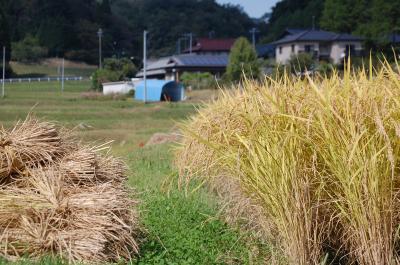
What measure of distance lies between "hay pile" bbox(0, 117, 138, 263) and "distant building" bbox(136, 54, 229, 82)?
155ft

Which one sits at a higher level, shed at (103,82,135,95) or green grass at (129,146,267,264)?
shed at (103,82,135,95)

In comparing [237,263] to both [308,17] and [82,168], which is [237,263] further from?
[308,17]

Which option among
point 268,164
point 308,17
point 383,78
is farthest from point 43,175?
point 308,17

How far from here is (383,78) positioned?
5727mm

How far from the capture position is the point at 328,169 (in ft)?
17.6

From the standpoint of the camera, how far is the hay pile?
4680 mm

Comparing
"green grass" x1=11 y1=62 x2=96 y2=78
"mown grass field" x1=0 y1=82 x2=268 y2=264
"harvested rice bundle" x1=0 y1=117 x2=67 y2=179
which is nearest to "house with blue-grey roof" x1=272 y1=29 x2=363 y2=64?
"green grass" x1=11 y1=62 x2=96 y2=78

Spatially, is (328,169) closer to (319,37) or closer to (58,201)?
(58,201)

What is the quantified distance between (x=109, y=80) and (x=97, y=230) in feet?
142

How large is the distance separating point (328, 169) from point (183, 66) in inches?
1906

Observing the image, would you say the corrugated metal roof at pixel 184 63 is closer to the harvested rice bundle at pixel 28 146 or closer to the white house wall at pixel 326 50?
the white house wall at pixel 326 50

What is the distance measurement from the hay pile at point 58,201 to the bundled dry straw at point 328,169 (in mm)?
1136

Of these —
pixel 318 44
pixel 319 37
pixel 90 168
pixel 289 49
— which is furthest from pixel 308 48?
pixel 90 168

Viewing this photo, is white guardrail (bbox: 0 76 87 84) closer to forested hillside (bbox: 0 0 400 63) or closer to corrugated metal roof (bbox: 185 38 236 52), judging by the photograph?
forested hillside (bbox: 0 0 400 63)
